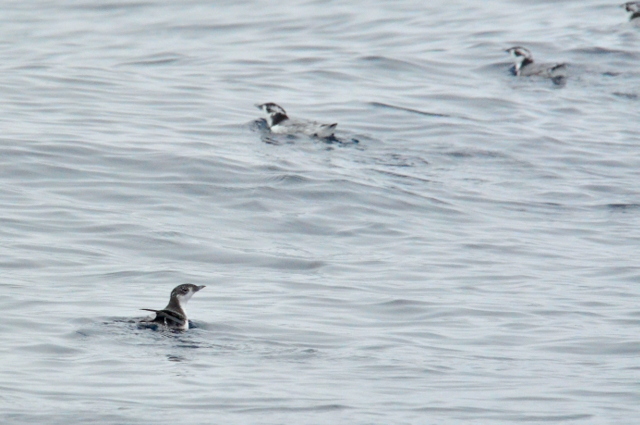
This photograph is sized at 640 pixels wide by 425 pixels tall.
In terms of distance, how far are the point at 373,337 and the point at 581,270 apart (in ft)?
11.3

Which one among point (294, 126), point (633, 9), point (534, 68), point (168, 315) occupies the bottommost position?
point (168, 315)

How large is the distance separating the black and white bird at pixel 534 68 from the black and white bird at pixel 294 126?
6.22 metres

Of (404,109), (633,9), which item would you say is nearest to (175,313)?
(404,109)

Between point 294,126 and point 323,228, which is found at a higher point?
point 294,126

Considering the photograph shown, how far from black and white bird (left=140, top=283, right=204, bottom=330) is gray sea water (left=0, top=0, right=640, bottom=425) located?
116 mm

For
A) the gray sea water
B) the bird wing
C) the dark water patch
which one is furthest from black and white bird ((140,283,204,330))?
the dark water patch

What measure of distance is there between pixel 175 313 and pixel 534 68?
48.7 feet

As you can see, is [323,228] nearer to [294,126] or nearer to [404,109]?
[294,126]

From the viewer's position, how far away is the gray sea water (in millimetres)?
8359

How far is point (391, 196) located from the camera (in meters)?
15.3

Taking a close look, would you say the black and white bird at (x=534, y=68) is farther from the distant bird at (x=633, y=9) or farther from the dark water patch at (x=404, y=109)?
the distant bird at (x=633, y=9)

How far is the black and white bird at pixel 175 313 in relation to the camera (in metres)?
9.51

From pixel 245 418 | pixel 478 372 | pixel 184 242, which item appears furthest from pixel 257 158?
pixel 245 418

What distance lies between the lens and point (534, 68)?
22.9 m
